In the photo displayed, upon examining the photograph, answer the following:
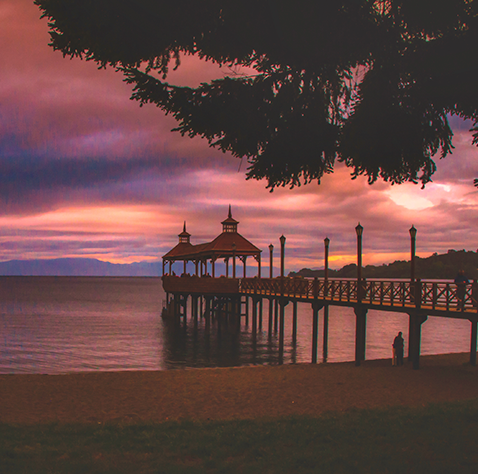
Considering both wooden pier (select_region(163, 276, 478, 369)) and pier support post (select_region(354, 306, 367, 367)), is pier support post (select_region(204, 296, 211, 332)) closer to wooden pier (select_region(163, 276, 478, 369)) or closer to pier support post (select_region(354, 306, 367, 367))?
wooden pier (select_region(163, 276, 478, 369))

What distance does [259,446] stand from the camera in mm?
7672

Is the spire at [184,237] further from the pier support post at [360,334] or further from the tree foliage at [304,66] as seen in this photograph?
the tree foliage at [304,66]

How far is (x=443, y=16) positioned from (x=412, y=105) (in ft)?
6.07

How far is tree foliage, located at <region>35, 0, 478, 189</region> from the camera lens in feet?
34.1

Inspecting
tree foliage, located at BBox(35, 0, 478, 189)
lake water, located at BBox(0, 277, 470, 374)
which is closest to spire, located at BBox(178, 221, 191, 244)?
lake water, located at BBox(0, 277, 470, 374)

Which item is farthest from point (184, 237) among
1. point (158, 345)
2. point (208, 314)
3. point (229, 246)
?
point (158, 345)

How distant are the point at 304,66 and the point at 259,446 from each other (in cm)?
809

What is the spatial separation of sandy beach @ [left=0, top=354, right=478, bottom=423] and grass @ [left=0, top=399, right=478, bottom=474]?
1.56 meters

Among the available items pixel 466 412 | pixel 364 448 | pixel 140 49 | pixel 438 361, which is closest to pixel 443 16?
pixel 140 49

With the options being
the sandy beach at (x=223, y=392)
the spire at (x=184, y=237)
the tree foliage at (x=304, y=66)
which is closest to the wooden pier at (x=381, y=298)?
the sandy beach at (x=223, y=392)

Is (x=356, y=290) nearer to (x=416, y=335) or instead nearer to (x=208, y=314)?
(x=416, y=335)

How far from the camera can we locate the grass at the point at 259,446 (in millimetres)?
6754

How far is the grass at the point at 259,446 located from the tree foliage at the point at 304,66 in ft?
18.5

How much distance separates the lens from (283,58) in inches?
440
